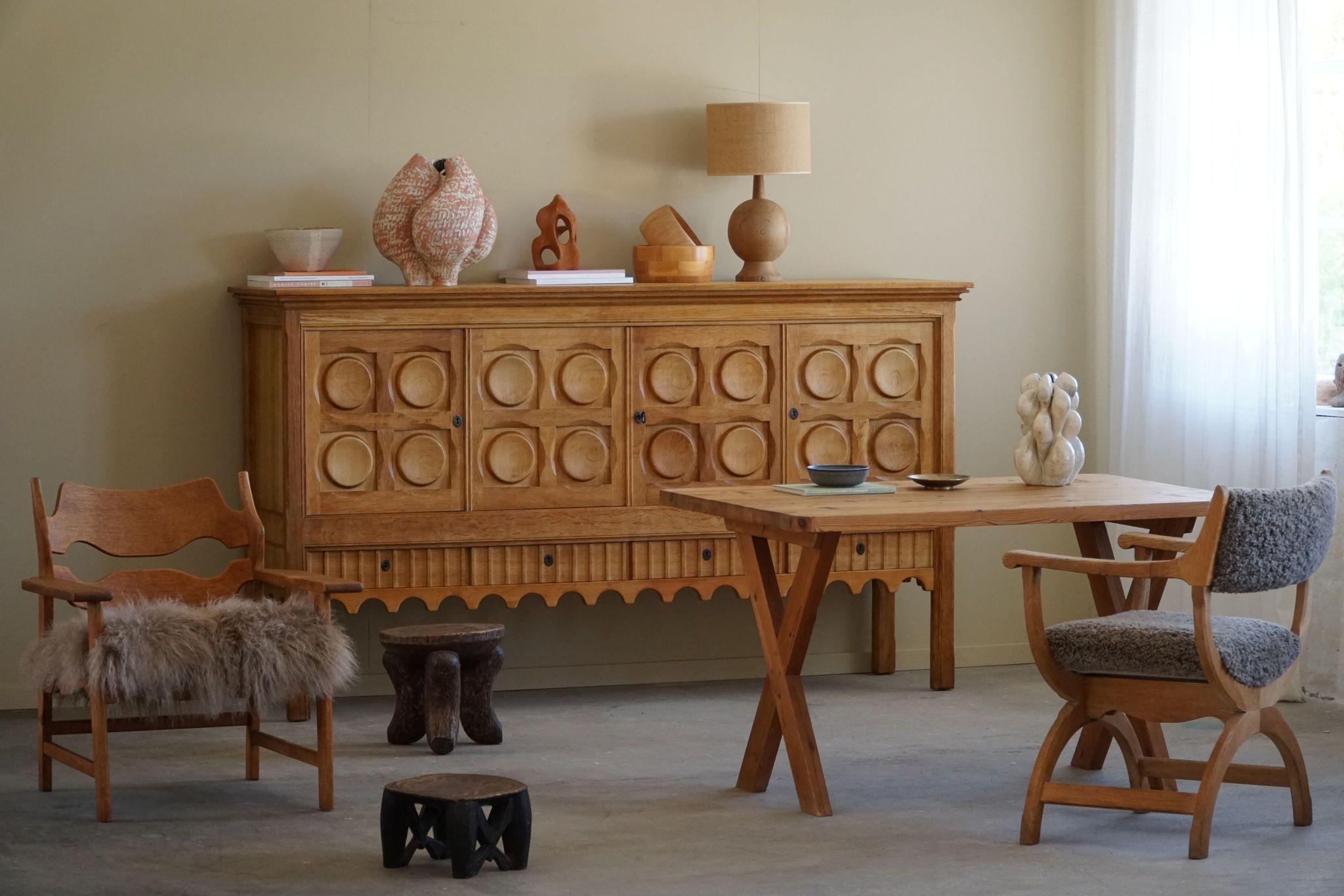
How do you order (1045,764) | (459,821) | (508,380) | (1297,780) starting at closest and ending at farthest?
1. (459,821)
2. (1045,764)
3. (1297,780)
4. (508,380)

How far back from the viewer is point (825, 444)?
5.53m

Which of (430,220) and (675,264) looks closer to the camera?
(430,220)

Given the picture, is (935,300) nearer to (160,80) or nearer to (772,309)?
(772,309)

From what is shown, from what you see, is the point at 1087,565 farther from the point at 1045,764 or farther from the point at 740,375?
the point at 740,375

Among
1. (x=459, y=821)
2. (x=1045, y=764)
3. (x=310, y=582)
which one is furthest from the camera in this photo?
(x=310, y=582)

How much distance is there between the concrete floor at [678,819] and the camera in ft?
11.5

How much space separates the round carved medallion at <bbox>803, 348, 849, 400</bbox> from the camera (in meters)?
5.51

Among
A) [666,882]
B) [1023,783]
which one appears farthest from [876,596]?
[666,882]

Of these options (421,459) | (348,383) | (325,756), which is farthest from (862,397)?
(325,756)

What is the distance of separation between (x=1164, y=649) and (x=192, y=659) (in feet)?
7.33

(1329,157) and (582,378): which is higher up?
(1329,157)

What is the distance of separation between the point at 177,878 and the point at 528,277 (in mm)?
2381

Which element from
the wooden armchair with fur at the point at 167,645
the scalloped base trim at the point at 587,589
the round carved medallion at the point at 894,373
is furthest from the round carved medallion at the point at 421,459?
the round carved medallion at the point at 894,373

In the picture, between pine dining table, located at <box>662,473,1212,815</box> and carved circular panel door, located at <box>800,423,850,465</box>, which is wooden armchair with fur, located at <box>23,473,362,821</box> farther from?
carved circular panel door, located at <box>800,423,850,465</box>
